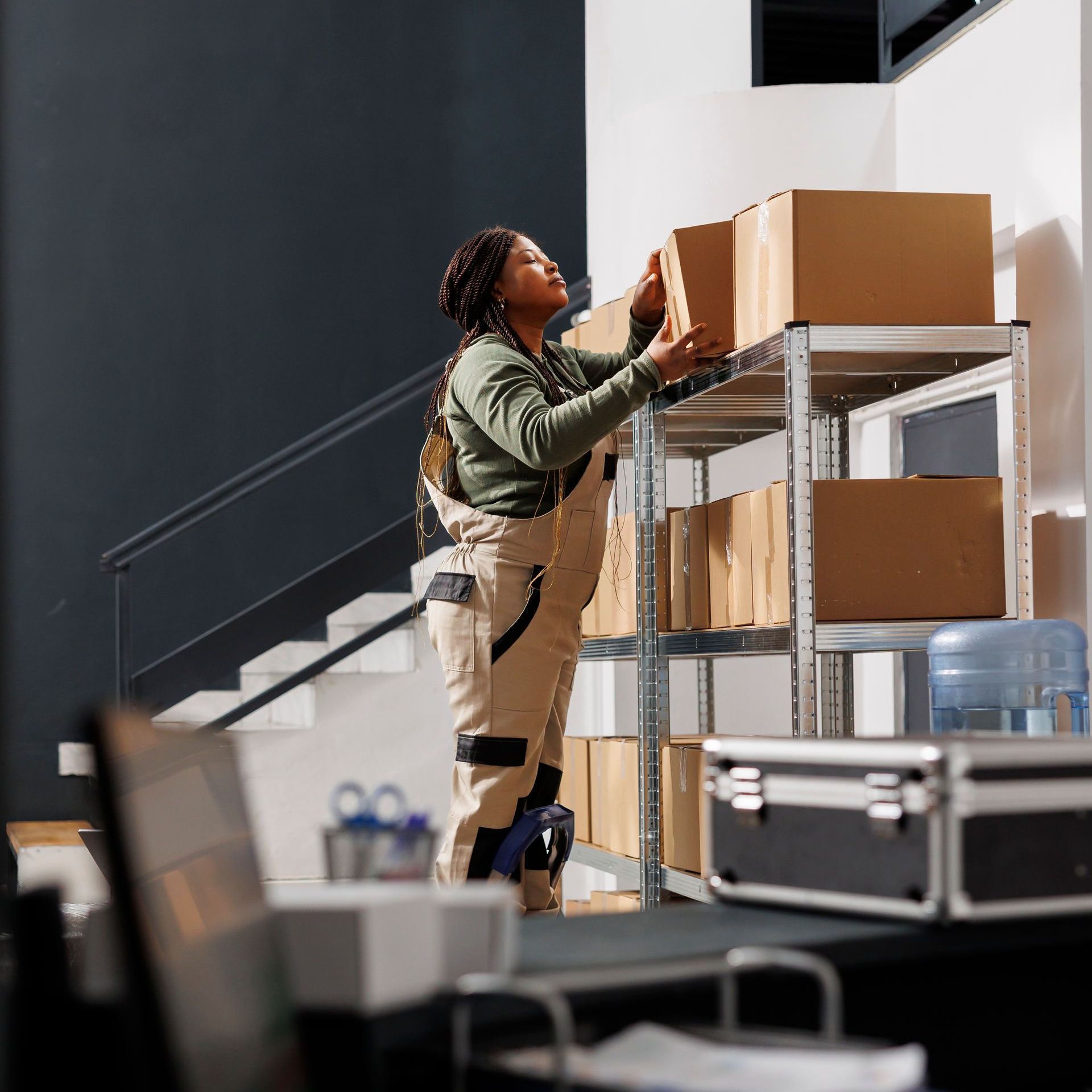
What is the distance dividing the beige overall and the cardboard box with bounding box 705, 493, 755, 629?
398 millimetres

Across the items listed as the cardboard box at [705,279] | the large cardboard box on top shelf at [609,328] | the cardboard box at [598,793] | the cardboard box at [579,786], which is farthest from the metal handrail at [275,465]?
the cardboard box at [705,279]

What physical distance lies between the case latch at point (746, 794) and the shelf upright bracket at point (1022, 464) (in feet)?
5.20

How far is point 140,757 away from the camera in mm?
996

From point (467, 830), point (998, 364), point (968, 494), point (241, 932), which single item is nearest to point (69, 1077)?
point (241, 932)

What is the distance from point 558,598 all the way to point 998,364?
4.86 feet

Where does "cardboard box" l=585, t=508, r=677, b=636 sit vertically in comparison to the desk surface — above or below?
above

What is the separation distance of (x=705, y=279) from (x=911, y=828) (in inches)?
78.6

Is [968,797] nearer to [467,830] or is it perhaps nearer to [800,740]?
[800,740]

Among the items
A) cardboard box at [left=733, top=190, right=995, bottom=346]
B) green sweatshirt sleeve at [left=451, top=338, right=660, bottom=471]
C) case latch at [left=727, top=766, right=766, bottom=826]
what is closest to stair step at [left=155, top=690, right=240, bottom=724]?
green sweatshirt sleeve at [left=451, top=338, right=660, bottom=471]

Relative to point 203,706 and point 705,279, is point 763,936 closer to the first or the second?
point 705,279

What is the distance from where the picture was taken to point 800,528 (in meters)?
2.88

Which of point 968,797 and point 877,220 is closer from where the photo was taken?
point 968,797

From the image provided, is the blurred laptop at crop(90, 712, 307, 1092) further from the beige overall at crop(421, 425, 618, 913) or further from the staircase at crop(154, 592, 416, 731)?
the staircase at crop(154, 592, 416, 731)

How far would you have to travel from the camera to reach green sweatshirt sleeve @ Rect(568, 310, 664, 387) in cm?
335
